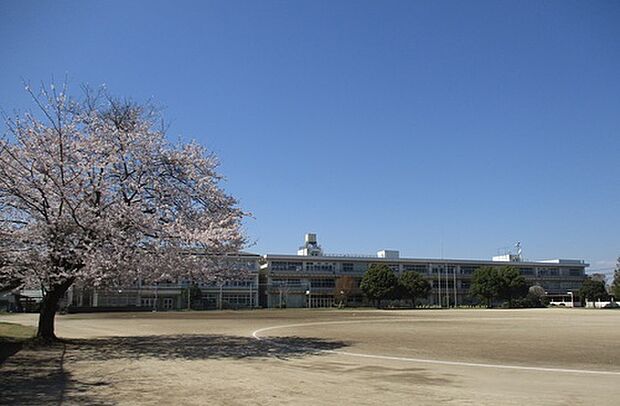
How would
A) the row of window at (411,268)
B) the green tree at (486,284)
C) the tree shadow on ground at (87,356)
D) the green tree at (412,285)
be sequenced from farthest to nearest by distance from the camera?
1. the row of window at (411,268)
2. the green tree at (486,284)
3. the green tree at (412,285)
4. the tree shadow on ground at (87,356)

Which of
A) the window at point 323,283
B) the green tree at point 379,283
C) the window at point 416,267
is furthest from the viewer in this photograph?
the window at point 416,267

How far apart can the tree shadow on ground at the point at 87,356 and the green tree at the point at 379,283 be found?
8096 cm

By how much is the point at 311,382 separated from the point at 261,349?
916 cm

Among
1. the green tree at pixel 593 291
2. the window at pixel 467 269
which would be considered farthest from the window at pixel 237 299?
the green tree at pixel 593 291

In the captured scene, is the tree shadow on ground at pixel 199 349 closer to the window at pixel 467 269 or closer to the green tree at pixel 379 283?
the green tree at pixel 379 283

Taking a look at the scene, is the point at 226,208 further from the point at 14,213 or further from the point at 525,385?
the point at 525,385

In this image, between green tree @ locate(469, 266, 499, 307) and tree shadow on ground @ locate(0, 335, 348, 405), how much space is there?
9036 cm

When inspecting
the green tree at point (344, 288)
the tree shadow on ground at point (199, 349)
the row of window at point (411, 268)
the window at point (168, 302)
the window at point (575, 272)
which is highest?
the row of window at point (411, 268)

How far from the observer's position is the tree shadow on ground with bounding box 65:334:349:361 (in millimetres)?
19266

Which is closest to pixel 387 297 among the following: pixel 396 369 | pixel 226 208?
pixel 226 208

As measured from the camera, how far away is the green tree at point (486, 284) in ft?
357

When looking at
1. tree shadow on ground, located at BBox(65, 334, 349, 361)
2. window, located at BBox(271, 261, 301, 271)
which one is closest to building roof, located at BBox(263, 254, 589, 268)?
window, located at BBox(271, 261, 301, 271)

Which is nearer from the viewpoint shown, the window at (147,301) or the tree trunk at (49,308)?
the tree trunk at (49,308)

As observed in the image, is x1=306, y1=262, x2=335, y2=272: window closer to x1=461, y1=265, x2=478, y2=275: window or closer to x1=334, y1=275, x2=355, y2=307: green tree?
x1=334, y1=275, x2=355, y2=307: green tree
